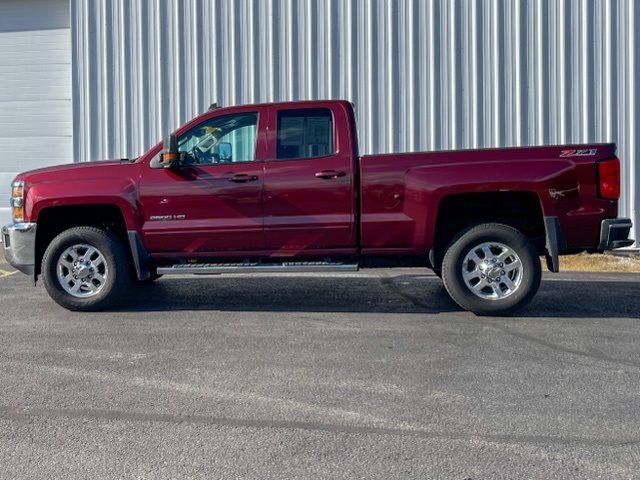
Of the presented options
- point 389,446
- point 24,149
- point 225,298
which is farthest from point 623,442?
point 24,149

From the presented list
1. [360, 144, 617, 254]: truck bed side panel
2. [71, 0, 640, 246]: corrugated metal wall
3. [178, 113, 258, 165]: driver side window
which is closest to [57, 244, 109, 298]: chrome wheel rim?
[178, 113, 258, 165]: driver side window

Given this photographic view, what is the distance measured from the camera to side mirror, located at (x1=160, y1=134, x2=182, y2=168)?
7961 mm

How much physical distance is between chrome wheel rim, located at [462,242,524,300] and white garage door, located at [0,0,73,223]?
31.9 ft

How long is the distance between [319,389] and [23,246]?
3971mm

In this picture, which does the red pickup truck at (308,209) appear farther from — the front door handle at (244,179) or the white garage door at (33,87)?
the white garage door at (33,87)

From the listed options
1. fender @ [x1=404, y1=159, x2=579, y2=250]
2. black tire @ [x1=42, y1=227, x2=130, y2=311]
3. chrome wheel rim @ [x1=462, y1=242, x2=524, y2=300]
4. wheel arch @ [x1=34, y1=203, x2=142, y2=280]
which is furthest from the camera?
wheel arch @ [x1=34, y1=203, x2=142, y2=280]

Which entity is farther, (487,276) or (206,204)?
(206,204)

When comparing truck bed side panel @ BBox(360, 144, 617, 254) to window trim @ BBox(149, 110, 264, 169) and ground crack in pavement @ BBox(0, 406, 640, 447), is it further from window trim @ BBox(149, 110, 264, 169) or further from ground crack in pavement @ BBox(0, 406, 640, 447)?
ground crack in pavement @ BBox(0, 406, 640, 447)

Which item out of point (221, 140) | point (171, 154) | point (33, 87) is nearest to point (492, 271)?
point (221, 140)

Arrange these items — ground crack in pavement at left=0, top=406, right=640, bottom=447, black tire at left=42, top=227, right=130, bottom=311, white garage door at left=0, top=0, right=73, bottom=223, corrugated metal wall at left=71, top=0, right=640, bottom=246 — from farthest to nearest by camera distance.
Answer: white garage door at left=0, top=0, right=73, bottom=223 → corrugated metal wall at left=71, top=0, right=640, bottom=246 → black tire at left=42, top=227, right=130, bottom=311 → ground crack in pavement at left=0, top=406, right=640, bottom=447

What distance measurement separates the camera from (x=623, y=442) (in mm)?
4543

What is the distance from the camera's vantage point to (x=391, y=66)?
1385cm

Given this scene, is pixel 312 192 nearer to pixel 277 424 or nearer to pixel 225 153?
pixel 225 153

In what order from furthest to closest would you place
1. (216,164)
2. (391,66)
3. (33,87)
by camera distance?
(33,87)
(391,66)
(216,164)
